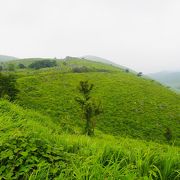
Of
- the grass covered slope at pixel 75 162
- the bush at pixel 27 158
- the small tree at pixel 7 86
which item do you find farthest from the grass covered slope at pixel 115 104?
the bush at pixel 27 158

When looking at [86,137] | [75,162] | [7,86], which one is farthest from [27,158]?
[7,86]

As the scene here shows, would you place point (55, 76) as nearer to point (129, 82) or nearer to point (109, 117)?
point (129, 82)

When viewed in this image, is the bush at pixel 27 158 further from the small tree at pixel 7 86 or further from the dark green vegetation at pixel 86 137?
the small tree at pixel 7 86

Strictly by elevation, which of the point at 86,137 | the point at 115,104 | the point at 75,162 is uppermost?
the point at 75,162

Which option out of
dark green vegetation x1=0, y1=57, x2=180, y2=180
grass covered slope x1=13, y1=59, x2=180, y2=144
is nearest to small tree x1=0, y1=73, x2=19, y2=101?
dark green vegetation x1=0, y1=57, x2=180, y2=180

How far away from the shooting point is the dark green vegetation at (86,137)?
571 centimetres

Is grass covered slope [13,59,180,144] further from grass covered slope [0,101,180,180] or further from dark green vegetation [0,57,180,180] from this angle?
grass covered slope [0,101,180,180]

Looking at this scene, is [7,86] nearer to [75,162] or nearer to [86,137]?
[86,137]

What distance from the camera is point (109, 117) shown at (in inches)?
2896

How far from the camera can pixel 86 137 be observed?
30.8ft

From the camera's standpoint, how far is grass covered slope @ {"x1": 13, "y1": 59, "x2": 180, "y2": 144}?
2680 inches

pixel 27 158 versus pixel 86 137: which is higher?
pixel 27 158

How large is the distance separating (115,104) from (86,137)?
75985 mm

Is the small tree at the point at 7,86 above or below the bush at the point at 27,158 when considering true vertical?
below
